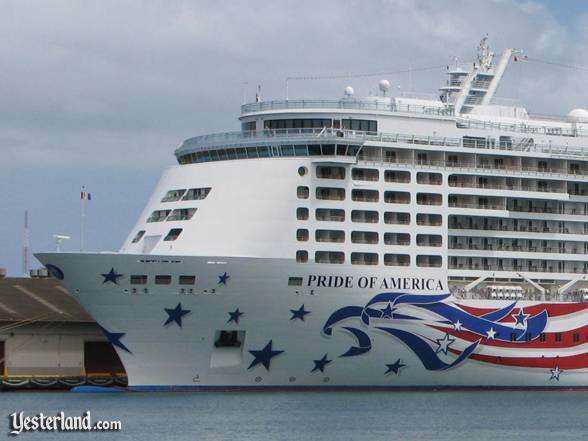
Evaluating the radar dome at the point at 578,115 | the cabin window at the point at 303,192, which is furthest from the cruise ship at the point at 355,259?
the radar dome at the point at 578,115

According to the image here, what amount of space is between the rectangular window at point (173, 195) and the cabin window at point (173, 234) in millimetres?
1619

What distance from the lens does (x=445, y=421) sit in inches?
1831

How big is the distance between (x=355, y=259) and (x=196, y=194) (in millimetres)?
5693

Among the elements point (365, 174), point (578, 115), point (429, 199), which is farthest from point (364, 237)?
point (578, 115)

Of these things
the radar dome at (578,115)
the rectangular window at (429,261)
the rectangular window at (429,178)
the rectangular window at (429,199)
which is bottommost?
the rectangular window at (429,261)

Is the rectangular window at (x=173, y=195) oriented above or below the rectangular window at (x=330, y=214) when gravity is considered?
above

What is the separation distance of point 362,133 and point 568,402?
1135 centimetres

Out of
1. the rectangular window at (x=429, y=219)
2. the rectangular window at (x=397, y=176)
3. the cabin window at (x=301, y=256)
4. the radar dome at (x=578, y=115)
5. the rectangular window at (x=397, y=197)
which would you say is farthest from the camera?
the radar dome at (x=578, y=115)

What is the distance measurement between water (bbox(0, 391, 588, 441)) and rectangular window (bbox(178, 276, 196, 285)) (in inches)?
146

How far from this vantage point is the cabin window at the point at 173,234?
169ft

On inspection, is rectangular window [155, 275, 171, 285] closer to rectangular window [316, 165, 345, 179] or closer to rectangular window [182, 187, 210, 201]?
rectangular window [182, 187, 210, 201]

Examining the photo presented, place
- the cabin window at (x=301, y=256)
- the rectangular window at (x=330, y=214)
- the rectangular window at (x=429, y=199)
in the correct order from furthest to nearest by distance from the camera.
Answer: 1. the rectangular window at (x=429, y=199)
2. the rectangular window at (x=330, y=214)
3. the cabin window at (x=301, y=256)

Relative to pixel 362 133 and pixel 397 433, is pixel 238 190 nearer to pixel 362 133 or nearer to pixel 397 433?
pixel 362 133

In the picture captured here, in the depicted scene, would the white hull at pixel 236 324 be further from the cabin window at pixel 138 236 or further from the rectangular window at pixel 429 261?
the cabin window at pixel 138 236
